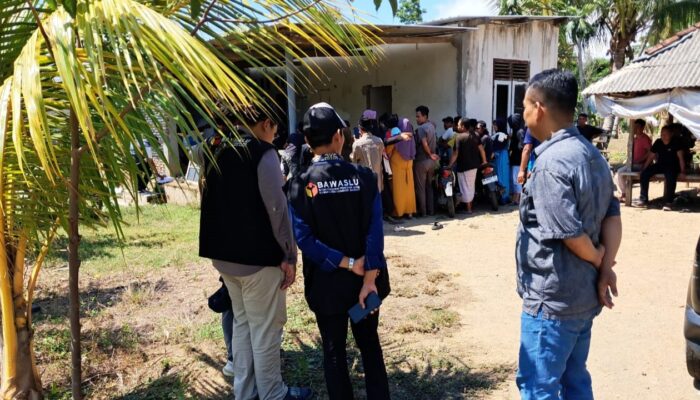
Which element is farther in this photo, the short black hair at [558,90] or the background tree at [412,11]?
the background tree at [412,11]

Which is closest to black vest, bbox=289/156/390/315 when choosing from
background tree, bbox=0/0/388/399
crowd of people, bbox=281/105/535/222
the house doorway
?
background tree, bbox=0/0/388/399

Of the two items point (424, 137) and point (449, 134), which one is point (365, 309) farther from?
point (449, 134)

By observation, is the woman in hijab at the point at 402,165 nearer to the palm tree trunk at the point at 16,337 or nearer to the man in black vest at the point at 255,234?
the man in black vest at the point at 255,234

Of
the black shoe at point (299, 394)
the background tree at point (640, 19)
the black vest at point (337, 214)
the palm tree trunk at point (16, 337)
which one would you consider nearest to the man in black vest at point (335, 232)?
the black vest at point (337, 214)

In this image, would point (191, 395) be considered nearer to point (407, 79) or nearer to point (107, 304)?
point (107, 304)

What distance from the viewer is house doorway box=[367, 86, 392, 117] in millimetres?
13258

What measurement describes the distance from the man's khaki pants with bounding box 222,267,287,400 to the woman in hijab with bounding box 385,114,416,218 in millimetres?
6003

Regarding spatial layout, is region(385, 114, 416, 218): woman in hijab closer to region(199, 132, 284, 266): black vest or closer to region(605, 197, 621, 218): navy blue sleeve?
region(199, 132, 284, 266): black vest

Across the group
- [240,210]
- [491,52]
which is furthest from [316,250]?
[491,52]

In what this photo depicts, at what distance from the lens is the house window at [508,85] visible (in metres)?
11.5

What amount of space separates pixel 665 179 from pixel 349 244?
29.8 ft

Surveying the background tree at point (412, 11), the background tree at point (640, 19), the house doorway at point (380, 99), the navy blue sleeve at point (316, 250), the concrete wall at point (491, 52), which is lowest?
Result: the navy blue sleeve at point (316, 250)

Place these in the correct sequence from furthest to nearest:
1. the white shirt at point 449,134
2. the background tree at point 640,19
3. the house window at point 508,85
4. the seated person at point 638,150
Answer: the background tree at point 640,19 → the house window at point 508,85 → the seated person at point 638,150 → the white shirt at point 449,134

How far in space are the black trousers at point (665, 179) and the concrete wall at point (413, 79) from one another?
3.66 meters
